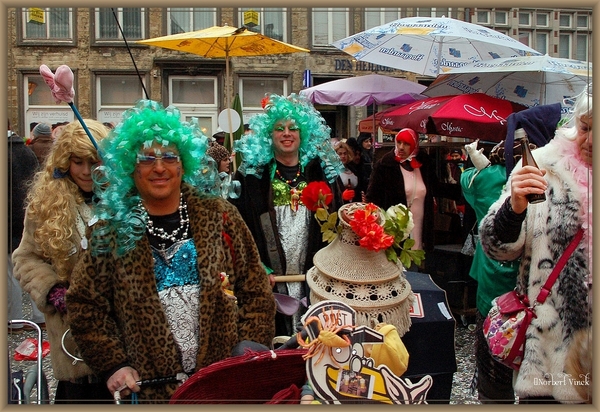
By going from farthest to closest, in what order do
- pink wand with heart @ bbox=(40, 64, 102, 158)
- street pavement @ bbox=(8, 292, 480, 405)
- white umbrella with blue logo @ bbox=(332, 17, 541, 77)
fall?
white umbrella with blue logo @ bbox=(332, 17, 541, 77) < street pavement @ bbox=(8, 292, 480, 405) < pink wand with heart @ bbox=(40, 64, 102, 158)

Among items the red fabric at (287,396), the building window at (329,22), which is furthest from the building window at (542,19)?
the red fabric at (287,396)

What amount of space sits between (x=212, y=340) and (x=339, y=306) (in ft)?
2.46

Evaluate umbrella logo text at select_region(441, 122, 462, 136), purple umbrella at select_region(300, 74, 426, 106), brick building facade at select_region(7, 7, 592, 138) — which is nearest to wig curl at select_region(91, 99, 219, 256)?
brick building facade at select_region(7, 7, 592, 138)

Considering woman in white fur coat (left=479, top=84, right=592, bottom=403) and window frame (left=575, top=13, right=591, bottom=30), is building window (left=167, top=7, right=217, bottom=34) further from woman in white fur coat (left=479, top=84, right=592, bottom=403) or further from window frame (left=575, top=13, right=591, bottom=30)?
woman in white fur coat (left=479, top=84, right=592, bottom=403)

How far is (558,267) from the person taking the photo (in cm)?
248

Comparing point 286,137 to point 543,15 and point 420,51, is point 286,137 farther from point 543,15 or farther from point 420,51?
point 420,51

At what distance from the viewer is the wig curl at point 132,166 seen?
2475 mm

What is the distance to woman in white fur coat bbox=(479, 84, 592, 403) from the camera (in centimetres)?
246

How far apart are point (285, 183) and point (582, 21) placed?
2.04 m

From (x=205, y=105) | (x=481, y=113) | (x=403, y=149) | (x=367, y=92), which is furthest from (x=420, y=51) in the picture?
(x=205, y=105)

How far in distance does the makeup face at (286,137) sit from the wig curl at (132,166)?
5.56ft

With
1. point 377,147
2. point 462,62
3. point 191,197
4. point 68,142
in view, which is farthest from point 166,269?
point 377,147

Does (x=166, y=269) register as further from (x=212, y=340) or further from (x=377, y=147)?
(x=377, y=147)

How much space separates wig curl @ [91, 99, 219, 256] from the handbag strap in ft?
4.43
